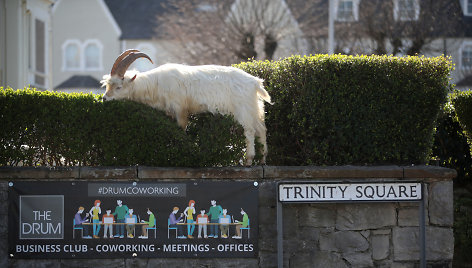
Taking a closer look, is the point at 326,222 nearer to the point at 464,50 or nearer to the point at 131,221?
the point at 131,221

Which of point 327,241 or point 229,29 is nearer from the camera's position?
point 327,241

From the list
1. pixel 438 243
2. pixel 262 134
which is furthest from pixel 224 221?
pixel 438 243

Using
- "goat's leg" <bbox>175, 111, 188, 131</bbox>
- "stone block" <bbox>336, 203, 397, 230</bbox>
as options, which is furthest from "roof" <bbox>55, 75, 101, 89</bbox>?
"stone block" <bbox>336, 203, 397, 230</bbox>

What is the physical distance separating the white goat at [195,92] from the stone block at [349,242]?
1.36 meters

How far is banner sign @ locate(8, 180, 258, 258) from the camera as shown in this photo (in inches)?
261

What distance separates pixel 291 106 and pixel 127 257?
8.74 feet

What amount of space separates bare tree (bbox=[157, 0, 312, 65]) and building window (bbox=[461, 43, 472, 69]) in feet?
26.5

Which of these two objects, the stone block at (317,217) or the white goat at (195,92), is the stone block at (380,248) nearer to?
the stone block at (317,217)

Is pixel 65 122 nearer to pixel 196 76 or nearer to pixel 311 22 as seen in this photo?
pixel 196 76

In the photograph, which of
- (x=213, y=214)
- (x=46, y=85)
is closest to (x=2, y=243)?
(x=213, y=214)

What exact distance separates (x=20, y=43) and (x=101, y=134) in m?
13.6

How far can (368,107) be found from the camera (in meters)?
7.06

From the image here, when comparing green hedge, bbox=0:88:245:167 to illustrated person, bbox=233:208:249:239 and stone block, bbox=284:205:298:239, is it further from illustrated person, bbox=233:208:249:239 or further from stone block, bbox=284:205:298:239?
stone block, bbox=284:205:298:239

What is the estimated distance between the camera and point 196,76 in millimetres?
7004
